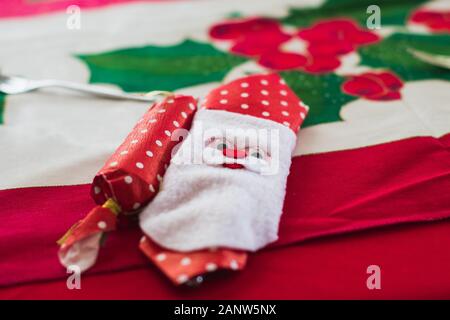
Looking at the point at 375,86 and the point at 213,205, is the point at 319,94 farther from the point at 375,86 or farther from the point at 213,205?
the point at 213,205

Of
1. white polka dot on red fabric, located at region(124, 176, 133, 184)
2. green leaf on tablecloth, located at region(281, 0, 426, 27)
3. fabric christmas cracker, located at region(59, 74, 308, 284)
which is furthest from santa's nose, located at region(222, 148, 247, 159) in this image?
green leaf on tablecloth, located at region(281, 0, 426, 27)

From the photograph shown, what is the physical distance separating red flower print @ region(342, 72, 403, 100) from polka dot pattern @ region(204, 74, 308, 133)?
119 millimetres

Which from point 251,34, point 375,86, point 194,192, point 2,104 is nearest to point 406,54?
point 375,86

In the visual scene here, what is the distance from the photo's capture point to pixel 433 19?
1.01m

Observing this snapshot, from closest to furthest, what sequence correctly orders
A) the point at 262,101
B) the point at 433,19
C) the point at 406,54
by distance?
the point at 262,101 < the point at 406,54 < the point at 433,19

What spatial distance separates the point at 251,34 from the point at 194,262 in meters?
0.61

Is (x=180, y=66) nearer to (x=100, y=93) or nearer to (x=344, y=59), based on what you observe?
(x=100, y=93)

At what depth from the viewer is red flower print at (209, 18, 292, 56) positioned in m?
0.94

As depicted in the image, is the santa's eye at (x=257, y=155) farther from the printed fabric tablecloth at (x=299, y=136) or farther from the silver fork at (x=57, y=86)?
the silver fork at (x=57, y=86)

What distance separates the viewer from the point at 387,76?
33.2 inches

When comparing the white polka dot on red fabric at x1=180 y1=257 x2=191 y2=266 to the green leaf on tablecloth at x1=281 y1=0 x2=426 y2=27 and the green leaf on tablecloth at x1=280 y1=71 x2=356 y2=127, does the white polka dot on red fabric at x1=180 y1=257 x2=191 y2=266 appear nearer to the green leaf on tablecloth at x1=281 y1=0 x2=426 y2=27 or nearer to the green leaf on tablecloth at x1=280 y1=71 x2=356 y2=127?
the green leaf on tablecloth at x1=280 y1=71 x2=356 y2=127

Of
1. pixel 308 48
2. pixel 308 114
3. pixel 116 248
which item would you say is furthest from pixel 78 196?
pixel 308 48

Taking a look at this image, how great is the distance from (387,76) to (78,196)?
1.75ft

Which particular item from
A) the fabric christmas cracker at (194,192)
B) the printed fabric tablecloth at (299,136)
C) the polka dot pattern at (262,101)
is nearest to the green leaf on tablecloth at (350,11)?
the printed fabric tablecloth at (299,136)
